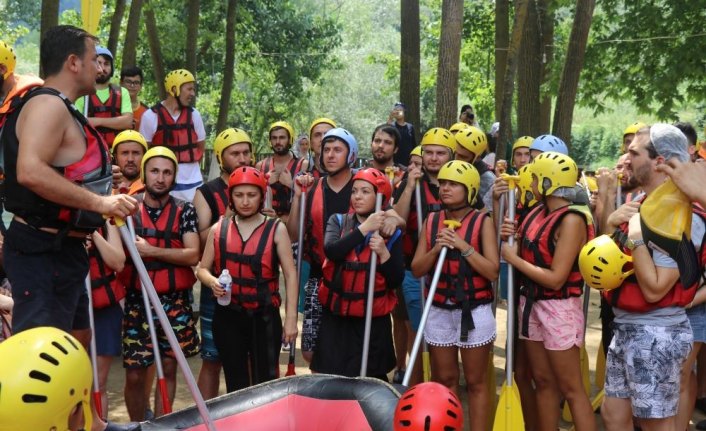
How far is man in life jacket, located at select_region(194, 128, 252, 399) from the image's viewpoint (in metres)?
6.80

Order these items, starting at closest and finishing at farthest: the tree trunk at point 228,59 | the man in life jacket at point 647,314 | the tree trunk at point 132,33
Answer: the man in life jacket at point 647,314 → the tree trunk at point 132,33 → the tree trunk at point 228,59

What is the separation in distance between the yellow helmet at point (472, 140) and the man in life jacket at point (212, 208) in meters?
1.90

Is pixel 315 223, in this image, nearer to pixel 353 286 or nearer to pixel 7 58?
pixel 353 286

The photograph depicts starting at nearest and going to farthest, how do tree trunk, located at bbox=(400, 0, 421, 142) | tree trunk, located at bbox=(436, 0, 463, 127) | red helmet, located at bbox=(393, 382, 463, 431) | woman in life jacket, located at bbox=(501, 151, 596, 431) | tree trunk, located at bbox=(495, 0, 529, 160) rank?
red helmet, located at bbox=(393, 382, 463, 431) → woman in life jacket, located at bbox=(501, 151, 596, 431) → tree trunk, located at bbox=(436, 0, 463, 127) → tree trunk, located at bbox=(495, 0, 529, 160) → tree trunk, located at bbox=(400, 0, 421, 142)

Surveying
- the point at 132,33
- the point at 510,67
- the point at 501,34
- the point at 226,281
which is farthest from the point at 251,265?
the point at 501,34

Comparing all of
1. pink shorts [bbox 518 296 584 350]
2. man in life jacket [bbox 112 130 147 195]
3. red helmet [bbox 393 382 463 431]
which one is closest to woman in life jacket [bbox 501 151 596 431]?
pink shorts [bbox 518 296 584 350]

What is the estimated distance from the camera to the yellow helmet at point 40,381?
2.91 m

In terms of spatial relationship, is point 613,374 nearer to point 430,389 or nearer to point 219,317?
point 430,389

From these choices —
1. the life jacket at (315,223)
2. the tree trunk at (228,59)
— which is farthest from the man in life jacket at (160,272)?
the tree trunk at (228,59)

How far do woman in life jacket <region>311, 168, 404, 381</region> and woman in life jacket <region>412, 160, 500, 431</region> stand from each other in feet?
1.18

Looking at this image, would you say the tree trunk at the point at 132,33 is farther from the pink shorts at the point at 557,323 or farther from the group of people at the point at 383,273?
the pink shorts at the point at 557,323

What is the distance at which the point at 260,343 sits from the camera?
648 cm

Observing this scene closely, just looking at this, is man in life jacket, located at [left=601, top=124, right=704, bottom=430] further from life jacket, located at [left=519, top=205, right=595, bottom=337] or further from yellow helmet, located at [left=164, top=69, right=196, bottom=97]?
yellow helmet, located at [left=164, top=69, right=196, bottom=97]

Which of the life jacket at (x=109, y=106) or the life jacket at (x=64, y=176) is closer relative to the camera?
the life jacket at (x=64, y=176)
